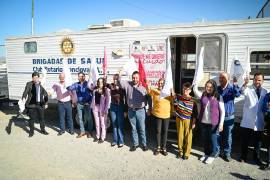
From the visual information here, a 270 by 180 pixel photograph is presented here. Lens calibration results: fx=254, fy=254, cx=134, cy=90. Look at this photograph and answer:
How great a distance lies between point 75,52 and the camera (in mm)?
8234

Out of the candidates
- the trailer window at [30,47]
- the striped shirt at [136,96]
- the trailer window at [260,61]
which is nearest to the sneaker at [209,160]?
the striped shirt at [136,96]

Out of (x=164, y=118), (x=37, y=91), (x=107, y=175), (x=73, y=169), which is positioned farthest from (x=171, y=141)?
(x=37, y=91)

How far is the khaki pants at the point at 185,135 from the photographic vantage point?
556cm

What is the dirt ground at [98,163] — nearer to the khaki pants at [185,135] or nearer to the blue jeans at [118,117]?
the khaki pants at [185,135]

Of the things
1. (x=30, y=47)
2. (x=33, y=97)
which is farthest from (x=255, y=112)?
(x=30, y=47)

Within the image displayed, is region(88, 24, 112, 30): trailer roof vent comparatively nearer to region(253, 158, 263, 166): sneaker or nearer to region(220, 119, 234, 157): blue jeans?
region(220, 119, 234, 157): blue jeans

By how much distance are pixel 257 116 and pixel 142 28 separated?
3772mm

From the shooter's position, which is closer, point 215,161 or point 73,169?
point 73,169

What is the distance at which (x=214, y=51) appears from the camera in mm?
6359

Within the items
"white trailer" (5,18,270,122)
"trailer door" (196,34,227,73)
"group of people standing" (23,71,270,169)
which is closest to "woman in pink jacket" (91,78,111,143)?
"group of people standing" (23,71,270,169)

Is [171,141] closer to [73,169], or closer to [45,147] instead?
[73,169]

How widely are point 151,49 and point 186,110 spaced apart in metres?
2.28

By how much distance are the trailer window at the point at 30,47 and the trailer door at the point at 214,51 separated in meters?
5.82

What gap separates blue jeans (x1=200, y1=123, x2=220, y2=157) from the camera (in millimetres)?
5363
